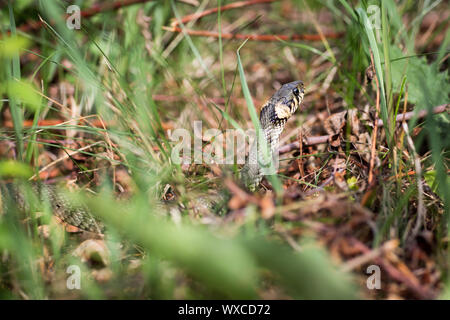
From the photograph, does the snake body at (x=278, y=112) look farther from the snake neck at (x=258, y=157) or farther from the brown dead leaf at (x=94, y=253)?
the brown dead leaf at (x=94, y=253)

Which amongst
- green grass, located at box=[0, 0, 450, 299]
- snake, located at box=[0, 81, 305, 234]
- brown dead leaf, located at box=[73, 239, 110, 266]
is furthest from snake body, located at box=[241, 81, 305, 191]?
brown dead leaf, located at box=[73, 239, 110, 266]

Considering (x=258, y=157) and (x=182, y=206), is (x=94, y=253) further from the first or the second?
(x=258, y=157)

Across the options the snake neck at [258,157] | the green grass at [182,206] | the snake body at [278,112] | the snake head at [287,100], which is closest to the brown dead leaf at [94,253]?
the green grass at [182,206]

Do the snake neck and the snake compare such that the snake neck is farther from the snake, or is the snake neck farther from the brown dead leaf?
the brown dead leaf

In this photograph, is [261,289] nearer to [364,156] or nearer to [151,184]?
[151,184]

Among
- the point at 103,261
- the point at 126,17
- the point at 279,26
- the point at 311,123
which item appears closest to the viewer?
the point at 103,261

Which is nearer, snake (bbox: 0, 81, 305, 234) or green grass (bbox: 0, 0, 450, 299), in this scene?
green grass (bbox: 0, 0, 450, 299)
